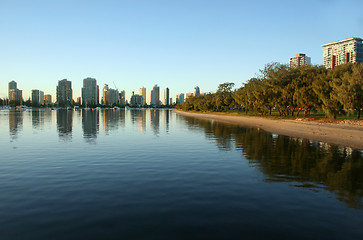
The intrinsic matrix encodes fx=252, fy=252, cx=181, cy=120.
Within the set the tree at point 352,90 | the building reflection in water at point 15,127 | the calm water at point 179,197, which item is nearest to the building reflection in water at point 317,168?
the calm water at point 179,197

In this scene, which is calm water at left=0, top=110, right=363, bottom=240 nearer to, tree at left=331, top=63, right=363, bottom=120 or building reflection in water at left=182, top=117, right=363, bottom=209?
building reflection in water at left=182, top=117, right=363, bottom=209

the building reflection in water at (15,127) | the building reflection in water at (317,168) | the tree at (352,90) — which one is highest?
the tree at (352,90)

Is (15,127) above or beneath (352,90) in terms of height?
beneath

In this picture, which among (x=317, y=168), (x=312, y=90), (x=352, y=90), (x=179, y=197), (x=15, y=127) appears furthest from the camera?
(x=312, y=90)

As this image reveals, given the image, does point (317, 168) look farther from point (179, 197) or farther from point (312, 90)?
point (312, 90)

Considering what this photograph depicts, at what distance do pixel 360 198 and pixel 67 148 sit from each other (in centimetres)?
2820

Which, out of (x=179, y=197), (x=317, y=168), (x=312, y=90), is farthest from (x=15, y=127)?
(x=312, y=90)

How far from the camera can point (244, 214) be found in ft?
37.0

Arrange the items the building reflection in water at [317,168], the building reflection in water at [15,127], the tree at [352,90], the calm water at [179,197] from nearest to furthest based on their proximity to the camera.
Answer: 1. the calm water at [179,197]
2. the building reflection in water at [317,168]
3. the building reflection in water at [15,127]
4. the tree at [352,90]

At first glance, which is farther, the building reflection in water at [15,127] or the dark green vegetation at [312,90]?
the dark green vegetation at [312,90]

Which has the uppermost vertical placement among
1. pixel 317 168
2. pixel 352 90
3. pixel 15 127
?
pixel 352 90

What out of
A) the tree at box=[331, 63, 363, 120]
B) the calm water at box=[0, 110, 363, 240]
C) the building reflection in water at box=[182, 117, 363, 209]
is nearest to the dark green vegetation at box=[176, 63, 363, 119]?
the tree at box=[331, 63, 363, 120]

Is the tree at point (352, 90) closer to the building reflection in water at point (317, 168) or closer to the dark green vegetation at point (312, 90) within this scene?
the dark green vegetation at point (312, 90)

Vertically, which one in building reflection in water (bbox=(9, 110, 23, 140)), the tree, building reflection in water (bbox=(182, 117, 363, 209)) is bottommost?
building reflection in water (bbox=(182, 117, 363, 209))
